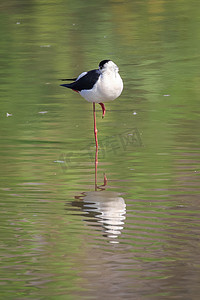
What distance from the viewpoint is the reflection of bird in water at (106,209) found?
6309mm

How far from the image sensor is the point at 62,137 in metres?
9.32

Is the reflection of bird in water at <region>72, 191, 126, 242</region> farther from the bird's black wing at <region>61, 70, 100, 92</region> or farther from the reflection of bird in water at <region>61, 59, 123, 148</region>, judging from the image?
the bird's black wing at <region>61, 70, 100, 92</region>

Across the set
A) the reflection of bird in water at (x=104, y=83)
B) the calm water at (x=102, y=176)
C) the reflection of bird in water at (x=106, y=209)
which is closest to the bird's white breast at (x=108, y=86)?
the reflection of bird in water at (x=104, y=83)

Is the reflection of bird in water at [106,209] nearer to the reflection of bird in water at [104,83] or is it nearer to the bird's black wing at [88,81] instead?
the reflection of bird in water at [104,83]

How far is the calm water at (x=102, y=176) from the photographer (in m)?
5.38

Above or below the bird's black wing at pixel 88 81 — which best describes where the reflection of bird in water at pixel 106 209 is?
below

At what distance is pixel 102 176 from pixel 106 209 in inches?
44.2

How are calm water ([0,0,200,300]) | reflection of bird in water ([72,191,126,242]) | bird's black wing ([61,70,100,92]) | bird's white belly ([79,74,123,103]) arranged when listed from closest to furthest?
calm water ([0,0,200,300])
reflection of bird in water ([72,191,126,242])
bird's white belly ([79,74,123,103])
bird's black wing ([61,70,100,92])

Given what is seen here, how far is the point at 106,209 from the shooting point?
6754mm

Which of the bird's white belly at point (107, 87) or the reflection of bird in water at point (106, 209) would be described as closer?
the reflection of bird in water at point (106, 209)

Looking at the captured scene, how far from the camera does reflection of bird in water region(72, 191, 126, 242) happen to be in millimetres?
6309

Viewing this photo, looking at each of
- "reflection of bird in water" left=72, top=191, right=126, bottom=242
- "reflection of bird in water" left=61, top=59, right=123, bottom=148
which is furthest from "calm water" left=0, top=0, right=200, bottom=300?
"reflection of bird in water" left=61, top=59, right=123, bottom=148

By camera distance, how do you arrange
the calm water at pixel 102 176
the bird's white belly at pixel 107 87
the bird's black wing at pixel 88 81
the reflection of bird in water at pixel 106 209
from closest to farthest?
the calm water at pixel 102 176 < the reflection of bird in water at pixel 106 209 < the bird's white belly at pixel 107 87 < the bird's black wing at pixel 88 81

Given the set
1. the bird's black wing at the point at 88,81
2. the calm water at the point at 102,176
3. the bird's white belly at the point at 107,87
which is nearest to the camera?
the calm water at the point at 102,176
